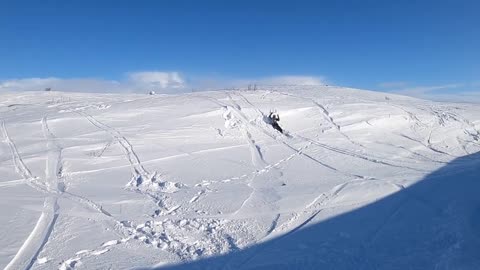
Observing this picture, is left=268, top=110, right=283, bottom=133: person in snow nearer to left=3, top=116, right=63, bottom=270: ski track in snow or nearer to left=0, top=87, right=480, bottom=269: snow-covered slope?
left=0, top=87, right=480, bottom=269: snow-covered slope

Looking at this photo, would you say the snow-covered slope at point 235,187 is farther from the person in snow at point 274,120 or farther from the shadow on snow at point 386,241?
the person in snow at point 274,120

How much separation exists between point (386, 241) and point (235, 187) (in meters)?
4.53

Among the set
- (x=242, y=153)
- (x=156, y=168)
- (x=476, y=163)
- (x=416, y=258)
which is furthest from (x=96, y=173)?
(x=476, y=163)

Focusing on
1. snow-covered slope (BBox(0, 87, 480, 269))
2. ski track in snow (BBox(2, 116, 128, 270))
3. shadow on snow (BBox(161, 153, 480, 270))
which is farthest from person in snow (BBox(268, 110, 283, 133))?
ski track in snow (BBox(2, 116, 128, 270))

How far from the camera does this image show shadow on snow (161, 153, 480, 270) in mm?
→ 6480

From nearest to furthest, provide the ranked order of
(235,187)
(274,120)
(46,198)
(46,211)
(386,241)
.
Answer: (386,241) < (46,211) < (46,198) < (235,187) < (274,120)

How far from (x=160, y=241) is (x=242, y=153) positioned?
7109 mm

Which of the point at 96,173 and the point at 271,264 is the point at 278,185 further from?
the point at 96,173

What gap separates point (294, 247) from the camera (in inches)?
280

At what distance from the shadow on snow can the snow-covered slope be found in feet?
0.11

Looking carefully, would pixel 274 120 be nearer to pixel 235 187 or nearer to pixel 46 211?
pixel 235 187

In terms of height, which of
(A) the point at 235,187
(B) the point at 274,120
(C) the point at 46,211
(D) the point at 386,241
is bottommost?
(C) the point at 46,211

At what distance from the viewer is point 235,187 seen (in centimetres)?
1084

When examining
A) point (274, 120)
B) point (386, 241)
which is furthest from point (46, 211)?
point (274, 120)
